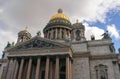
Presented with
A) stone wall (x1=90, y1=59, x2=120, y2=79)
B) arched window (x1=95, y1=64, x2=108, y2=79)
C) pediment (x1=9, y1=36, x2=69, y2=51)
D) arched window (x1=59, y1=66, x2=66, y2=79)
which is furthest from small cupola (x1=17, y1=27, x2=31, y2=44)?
arched window (x1=95, y1=64, x2=108, y2=79)

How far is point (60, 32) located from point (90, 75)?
14.7 metres

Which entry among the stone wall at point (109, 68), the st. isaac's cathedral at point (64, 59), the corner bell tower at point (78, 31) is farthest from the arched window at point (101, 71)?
the corner bell tower at point (78, 31)

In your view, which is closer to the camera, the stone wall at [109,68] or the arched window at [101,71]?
the stone wall at [109,68]

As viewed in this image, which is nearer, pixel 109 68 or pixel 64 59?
pixel 109 68

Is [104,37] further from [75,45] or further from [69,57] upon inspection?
[69,57]

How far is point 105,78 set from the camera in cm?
2316

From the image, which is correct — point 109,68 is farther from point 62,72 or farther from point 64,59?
point 62,72

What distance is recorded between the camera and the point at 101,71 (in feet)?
78.3

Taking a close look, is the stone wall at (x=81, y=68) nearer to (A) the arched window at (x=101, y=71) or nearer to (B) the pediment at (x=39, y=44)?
(A) the arched window at (x=101, y=71)

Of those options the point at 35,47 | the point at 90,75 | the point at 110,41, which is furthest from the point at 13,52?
the point at 110,41

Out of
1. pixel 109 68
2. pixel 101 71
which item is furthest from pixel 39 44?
pixel 109 68

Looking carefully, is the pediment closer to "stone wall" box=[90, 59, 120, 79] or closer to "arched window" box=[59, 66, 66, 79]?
"arched window" box=[59, 66, 66, 79]

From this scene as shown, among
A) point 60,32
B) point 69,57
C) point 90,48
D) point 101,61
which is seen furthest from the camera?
point 60,32

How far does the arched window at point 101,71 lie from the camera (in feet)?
76.9
